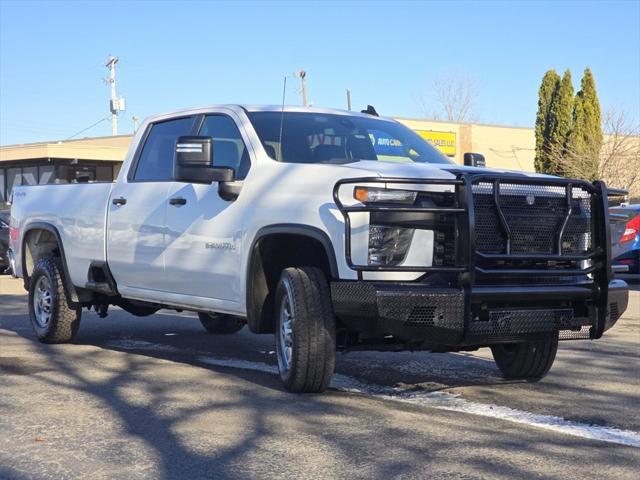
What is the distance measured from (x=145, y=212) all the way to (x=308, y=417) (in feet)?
9.02

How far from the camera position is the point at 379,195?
5.64m

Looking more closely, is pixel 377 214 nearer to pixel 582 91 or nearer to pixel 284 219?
pixel 284 219

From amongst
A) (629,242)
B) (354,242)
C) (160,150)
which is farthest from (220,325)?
(629,242)

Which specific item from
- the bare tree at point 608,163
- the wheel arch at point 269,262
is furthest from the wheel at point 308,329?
the bare tree at point 608,163

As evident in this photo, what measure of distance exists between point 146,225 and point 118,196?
1.96 feet

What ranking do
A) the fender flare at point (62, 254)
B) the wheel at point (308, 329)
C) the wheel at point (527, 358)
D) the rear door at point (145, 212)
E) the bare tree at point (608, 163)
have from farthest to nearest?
the bare tree at point (608, 163), the fender flare at point (62, 254), the rear door at point (145, 212), the wheel at point (527, 358), the wheel at point (308, 329)

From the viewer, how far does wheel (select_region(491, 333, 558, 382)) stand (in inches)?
270

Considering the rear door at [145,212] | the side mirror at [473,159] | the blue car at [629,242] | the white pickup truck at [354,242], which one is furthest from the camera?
the blue car at [629,242]

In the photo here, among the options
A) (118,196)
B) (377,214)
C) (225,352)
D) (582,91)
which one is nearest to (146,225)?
(118,196)

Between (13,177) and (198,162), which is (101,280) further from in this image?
(13,177)

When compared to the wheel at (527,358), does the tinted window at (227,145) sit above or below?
above

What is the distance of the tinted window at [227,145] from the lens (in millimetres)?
6922

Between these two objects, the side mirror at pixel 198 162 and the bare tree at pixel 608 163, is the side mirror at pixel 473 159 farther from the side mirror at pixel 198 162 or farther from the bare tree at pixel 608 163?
the bare tree at pixel 608 163

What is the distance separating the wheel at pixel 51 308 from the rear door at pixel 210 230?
181cm
